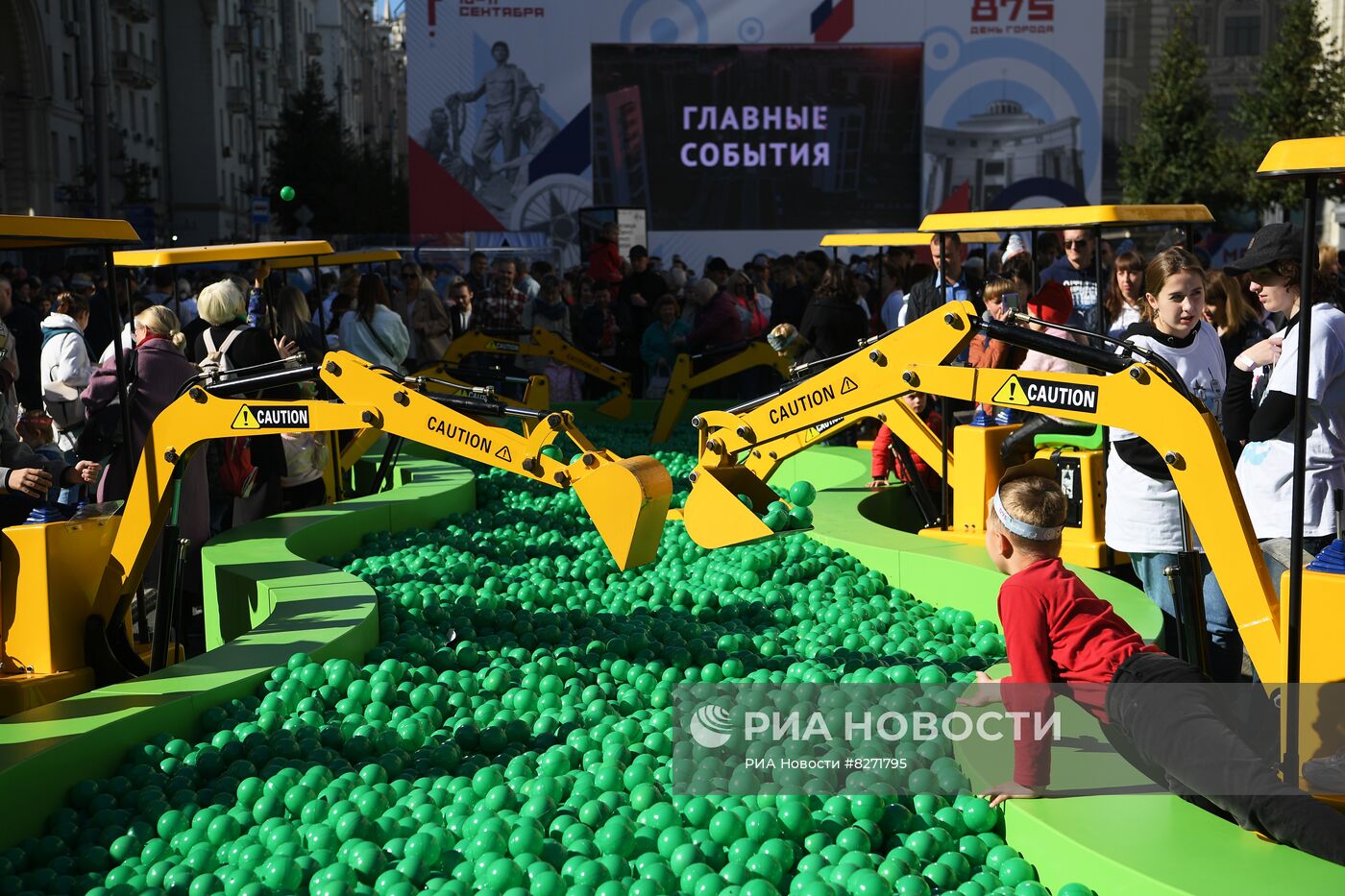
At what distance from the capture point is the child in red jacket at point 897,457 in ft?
33.9

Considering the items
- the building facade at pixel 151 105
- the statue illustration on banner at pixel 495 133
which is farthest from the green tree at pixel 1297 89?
the building facade at pixel 151 105

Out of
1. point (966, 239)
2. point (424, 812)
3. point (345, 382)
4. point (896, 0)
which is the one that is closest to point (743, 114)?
point (896, 0)

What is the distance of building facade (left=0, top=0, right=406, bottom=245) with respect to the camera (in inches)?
1727

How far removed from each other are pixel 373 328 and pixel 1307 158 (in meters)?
9.32

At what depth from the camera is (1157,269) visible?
574 centimetres

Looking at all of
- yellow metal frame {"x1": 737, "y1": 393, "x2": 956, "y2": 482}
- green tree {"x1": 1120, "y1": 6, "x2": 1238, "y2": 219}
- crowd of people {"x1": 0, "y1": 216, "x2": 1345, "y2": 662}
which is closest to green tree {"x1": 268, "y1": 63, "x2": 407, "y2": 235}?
green tree {"x1": 1120, "y1": 6, "x2": 1238, "y2": 219}

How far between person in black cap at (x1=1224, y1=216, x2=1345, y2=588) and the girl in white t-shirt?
365 mm

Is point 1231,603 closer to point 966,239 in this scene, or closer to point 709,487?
point 709,487

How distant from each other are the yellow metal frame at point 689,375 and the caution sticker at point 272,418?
8628 millimetres

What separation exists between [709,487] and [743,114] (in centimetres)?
2475

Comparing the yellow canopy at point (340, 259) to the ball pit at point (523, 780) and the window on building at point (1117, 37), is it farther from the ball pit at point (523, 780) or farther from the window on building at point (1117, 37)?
the window on building at point (1117, 37)

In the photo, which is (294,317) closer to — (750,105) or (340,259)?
(340,259)

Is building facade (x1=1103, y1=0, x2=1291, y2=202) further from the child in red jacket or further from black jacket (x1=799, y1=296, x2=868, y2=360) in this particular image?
the child in red jacket

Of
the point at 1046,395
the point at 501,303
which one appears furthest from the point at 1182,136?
the point at 1046,395
